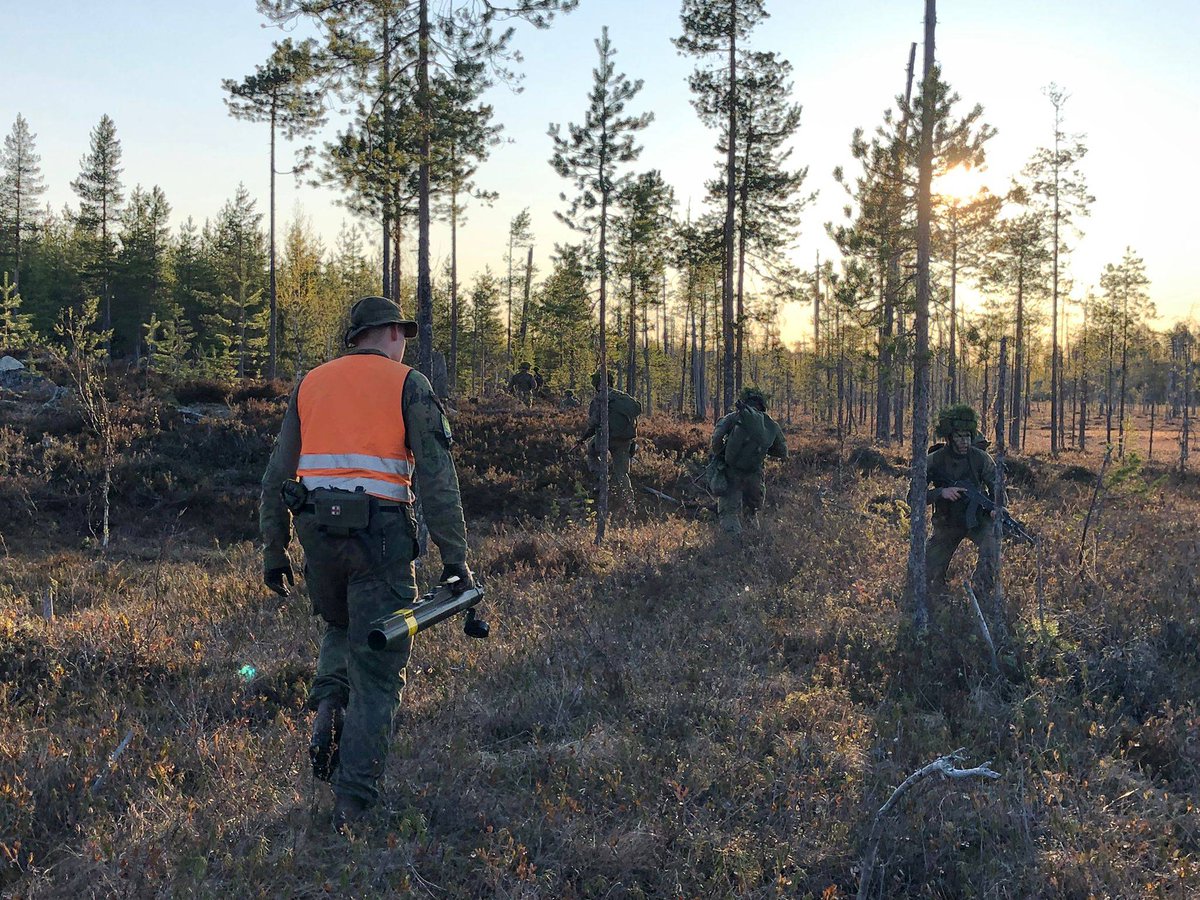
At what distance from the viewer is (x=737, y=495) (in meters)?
10.8

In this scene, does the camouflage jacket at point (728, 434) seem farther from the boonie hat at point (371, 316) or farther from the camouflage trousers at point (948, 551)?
the boonie hat at point (371, 316)

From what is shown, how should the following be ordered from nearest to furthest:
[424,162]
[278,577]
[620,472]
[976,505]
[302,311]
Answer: [278,577] < [976,505] < [424,162] < [620,472] < [302,311]

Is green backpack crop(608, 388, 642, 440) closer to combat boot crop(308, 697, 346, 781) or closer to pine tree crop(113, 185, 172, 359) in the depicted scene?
combat boot crop(308, 697, 346, 781)

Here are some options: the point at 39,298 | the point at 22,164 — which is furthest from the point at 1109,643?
the point at 22,164

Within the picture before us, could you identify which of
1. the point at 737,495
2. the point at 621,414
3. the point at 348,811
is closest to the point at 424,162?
the point at 621,414

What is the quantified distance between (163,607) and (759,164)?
63.0ft

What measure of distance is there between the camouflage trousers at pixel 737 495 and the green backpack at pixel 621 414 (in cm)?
285

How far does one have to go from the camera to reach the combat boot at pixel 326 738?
3.67 m

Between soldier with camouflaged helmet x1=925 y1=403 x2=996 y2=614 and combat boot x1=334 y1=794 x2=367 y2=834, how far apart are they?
6060mm

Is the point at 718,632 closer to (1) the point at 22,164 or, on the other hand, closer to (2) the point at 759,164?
(2) the point at 759,164

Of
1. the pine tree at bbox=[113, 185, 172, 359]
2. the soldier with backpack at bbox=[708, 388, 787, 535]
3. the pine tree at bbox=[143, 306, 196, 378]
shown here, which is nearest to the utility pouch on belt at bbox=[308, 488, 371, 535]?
the soldier with backpack at bbox=[708, 388, 787, 535]

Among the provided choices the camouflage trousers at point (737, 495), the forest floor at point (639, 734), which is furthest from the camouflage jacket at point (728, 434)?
the forest floor at point (639, 734)

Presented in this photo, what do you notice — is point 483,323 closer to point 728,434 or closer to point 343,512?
point 728,434

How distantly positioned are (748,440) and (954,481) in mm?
3093
